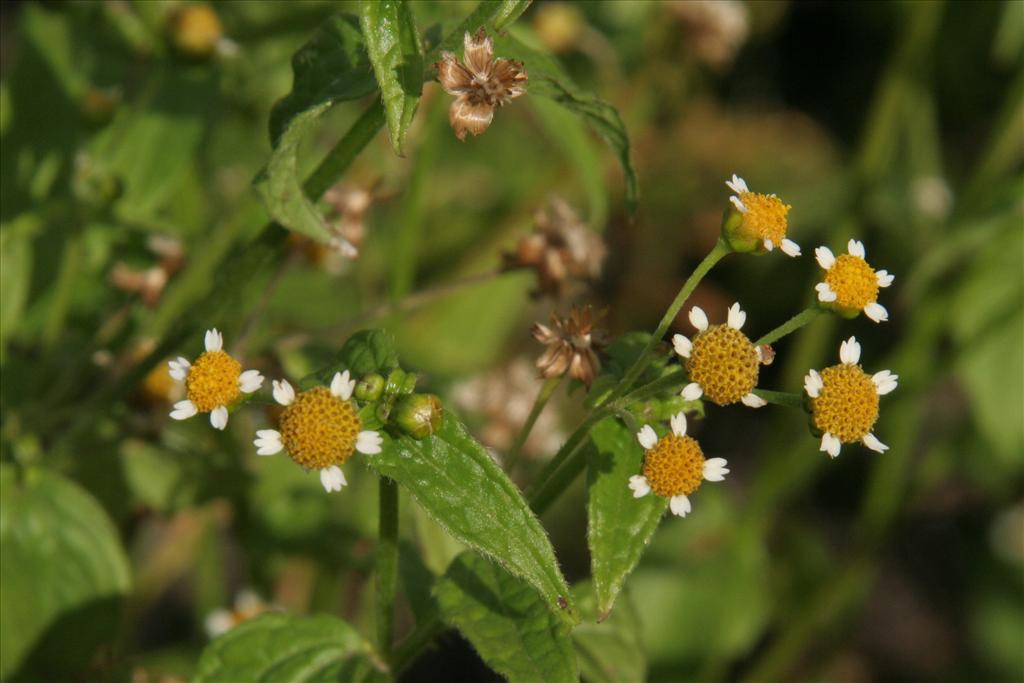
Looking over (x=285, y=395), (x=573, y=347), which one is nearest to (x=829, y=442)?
(x=573, y=347)

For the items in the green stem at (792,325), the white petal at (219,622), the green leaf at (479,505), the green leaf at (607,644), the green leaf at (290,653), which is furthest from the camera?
the white petal at (219,622)

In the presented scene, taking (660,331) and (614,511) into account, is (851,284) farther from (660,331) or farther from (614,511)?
(614,511)

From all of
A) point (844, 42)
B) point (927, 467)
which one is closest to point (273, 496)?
point (927, 467)

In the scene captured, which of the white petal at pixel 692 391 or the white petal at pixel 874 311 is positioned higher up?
the white petal at pixel 692 391

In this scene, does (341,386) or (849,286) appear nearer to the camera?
(341,386)

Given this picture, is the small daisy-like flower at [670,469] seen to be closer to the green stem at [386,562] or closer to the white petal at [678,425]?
the white petal at [678,425]

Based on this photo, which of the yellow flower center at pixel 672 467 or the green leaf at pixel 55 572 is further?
the green leaf at pixel 55 572

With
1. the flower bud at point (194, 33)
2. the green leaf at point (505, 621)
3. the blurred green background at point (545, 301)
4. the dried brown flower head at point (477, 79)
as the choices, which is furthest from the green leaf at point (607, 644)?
the flower bud at point (194, 33)

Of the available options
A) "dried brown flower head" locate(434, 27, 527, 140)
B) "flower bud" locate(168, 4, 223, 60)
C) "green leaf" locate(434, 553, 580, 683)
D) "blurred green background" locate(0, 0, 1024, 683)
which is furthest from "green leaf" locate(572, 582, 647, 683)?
"flower bud" locate(168, 4, 223, 60)
